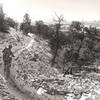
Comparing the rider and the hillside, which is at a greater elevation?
the rider

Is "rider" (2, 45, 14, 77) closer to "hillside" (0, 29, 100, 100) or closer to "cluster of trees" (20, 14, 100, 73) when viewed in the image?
"hillside" (0, 29, 100, 100)

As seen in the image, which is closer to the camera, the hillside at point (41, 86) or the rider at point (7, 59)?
A: the hillside at point (41, 86)

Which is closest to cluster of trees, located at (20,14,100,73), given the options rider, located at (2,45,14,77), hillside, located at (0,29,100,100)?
hillside, located at (0,29,100,100)

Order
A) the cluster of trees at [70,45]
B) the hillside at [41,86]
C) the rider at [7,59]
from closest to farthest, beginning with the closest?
the hillside at [41,86] → the rider at [7,59] → the cluster of trees at [70,45]

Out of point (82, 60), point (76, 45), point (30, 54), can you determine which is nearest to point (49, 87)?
point (30, 54)

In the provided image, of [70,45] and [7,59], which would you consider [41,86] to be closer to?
[7,59]

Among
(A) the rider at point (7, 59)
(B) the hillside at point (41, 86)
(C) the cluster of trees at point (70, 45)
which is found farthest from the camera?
(C) the cluster of trees at point (70, 45)

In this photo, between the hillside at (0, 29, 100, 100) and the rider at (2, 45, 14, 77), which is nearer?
the hillside at (0, 29, 100, 100)

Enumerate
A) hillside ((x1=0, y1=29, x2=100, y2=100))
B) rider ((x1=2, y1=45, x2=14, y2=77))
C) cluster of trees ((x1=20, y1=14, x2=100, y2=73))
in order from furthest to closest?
cluster of trees ((x1=20, y1=14, x2=100, y2=73)) → rider ((x1=2, y1=45, x2=14, y2=77)) → hillside ((x1=0, y1=29, x2=100, y2=100))

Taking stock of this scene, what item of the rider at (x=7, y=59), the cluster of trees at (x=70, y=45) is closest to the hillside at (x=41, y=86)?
the rider at (x=7, y=59)

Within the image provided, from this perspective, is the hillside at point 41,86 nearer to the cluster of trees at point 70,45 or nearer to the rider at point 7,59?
the rider at point 7,59

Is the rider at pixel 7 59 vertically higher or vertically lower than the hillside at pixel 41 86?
higher

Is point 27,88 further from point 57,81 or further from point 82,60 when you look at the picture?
point 82,60

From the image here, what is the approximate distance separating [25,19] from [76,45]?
25.2 metres
